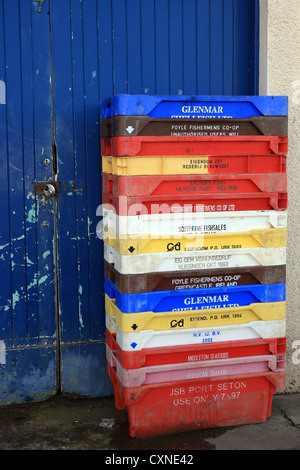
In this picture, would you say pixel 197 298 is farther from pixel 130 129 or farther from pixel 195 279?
pixel 130 129

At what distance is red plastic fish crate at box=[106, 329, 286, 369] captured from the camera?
3693 mm

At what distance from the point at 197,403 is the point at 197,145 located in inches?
67.5

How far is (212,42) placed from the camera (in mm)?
4340

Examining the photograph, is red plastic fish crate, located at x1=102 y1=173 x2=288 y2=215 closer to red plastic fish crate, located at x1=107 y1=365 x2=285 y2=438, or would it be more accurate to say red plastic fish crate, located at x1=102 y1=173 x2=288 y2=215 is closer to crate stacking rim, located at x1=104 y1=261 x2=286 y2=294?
crate stacking rim, located at x1=104 y1=261 x2=286 y2=294

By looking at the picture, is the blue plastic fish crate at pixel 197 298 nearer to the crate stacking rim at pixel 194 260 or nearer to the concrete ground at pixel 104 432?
the crate stacking rim at pixel 194 260

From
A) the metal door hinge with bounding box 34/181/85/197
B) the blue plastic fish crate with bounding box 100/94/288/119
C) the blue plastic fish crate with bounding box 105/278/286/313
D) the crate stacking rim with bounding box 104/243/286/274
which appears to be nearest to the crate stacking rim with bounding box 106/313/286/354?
the blue plastic fish crate with bounding box 105/278/286/313

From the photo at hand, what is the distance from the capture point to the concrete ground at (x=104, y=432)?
12.1ft

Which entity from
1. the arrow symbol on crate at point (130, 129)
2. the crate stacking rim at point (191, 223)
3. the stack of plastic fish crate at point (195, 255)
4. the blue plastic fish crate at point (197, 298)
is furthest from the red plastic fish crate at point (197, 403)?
the arrow symbol on crate at point (130, 129)

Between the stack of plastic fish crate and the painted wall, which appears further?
the painted wall

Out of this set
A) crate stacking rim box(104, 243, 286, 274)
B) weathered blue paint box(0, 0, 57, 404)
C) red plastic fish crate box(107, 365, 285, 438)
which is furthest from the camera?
weathered blue paint box(0, 0, 57, 404)

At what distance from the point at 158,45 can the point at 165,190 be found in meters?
1.26

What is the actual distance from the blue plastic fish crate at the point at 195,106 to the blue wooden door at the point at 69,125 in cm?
52
